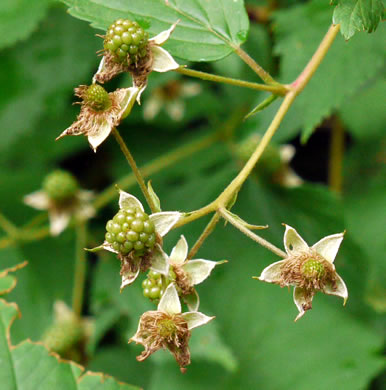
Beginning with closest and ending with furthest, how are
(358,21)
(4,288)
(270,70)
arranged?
(358,21), (4,288), (270,70)

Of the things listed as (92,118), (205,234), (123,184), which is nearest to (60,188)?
(123,184)

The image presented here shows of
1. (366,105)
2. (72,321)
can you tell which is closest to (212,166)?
(366,105)

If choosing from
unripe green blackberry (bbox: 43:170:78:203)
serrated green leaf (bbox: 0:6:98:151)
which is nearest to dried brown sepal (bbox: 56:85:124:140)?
unripe green blackberry (bbox: 43:170:78:203)

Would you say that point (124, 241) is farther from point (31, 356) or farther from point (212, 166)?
point (212, 166)

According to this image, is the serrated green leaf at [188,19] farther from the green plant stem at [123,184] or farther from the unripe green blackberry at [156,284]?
the green plant stem at [123,184]

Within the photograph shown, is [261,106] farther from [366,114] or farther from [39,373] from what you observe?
[366,114]

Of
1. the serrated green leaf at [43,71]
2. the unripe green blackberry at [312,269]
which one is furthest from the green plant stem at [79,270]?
the unripe green blackberry at [312,269]
